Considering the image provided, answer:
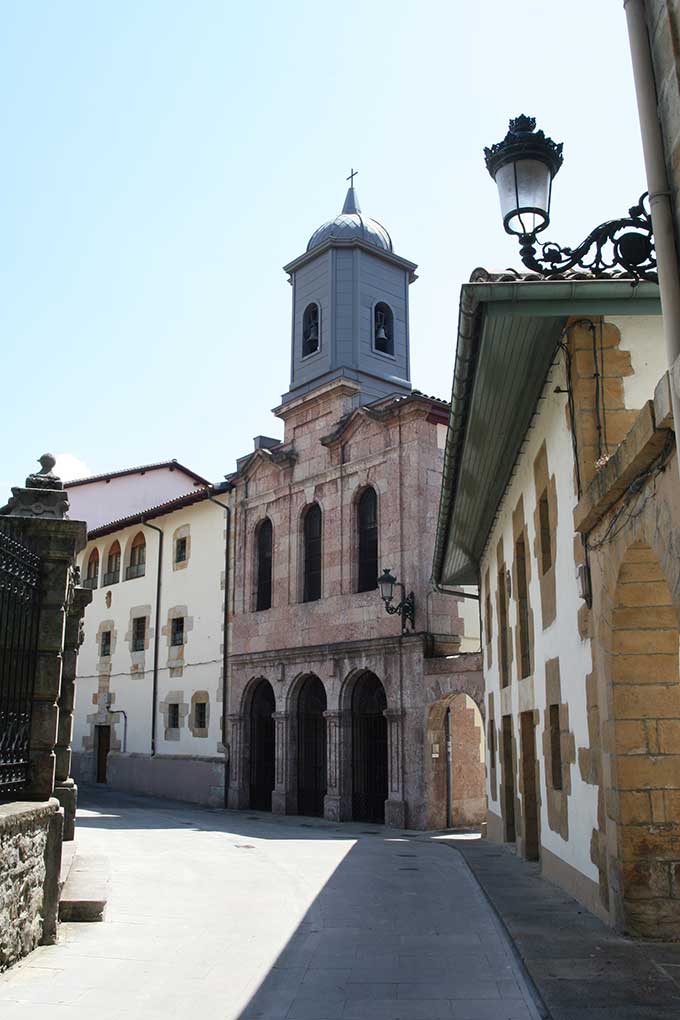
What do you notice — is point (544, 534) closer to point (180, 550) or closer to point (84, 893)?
point (84, 893)

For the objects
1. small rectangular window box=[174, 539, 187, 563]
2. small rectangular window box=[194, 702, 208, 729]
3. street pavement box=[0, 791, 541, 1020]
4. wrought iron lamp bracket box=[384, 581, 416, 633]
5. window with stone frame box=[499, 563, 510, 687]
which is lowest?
street pavement box=[0, 791, 541, 1020]

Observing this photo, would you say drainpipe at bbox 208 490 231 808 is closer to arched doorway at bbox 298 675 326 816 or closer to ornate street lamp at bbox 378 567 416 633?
arched doorway at bbox 298 675 326 816

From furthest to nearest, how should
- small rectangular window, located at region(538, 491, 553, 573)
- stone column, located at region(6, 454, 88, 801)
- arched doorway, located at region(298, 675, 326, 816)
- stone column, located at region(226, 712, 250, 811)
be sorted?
stone column, located at region(226, 712, 250, 811), arched doorway, located at region(298, 675, 326, 816), small rectangular window, located at region(538, 491, 553, 573), stone column, located at region(6, 454, 88, 801)

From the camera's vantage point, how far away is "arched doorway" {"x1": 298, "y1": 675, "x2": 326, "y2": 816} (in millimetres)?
22766

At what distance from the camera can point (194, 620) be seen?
27781 mm

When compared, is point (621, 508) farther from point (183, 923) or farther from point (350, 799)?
point (350, 799)

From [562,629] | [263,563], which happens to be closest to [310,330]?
[263,563]

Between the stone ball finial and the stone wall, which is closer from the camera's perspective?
the stone wall

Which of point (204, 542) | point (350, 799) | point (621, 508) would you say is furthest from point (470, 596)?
point (621, 508)

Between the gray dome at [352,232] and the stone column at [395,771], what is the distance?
1311 centimetres

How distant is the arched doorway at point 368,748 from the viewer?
69.1ft

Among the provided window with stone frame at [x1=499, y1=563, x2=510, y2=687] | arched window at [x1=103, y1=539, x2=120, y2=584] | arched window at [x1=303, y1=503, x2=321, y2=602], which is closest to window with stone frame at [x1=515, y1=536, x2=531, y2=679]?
window with stone frame at [x1=499, y1=563, x2=510, y2=687]

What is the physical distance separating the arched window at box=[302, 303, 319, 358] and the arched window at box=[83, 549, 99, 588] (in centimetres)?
1263

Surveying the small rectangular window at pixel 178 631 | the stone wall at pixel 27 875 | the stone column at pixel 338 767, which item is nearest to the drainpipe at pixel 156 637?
the small rectangular window at pixel 178 631
